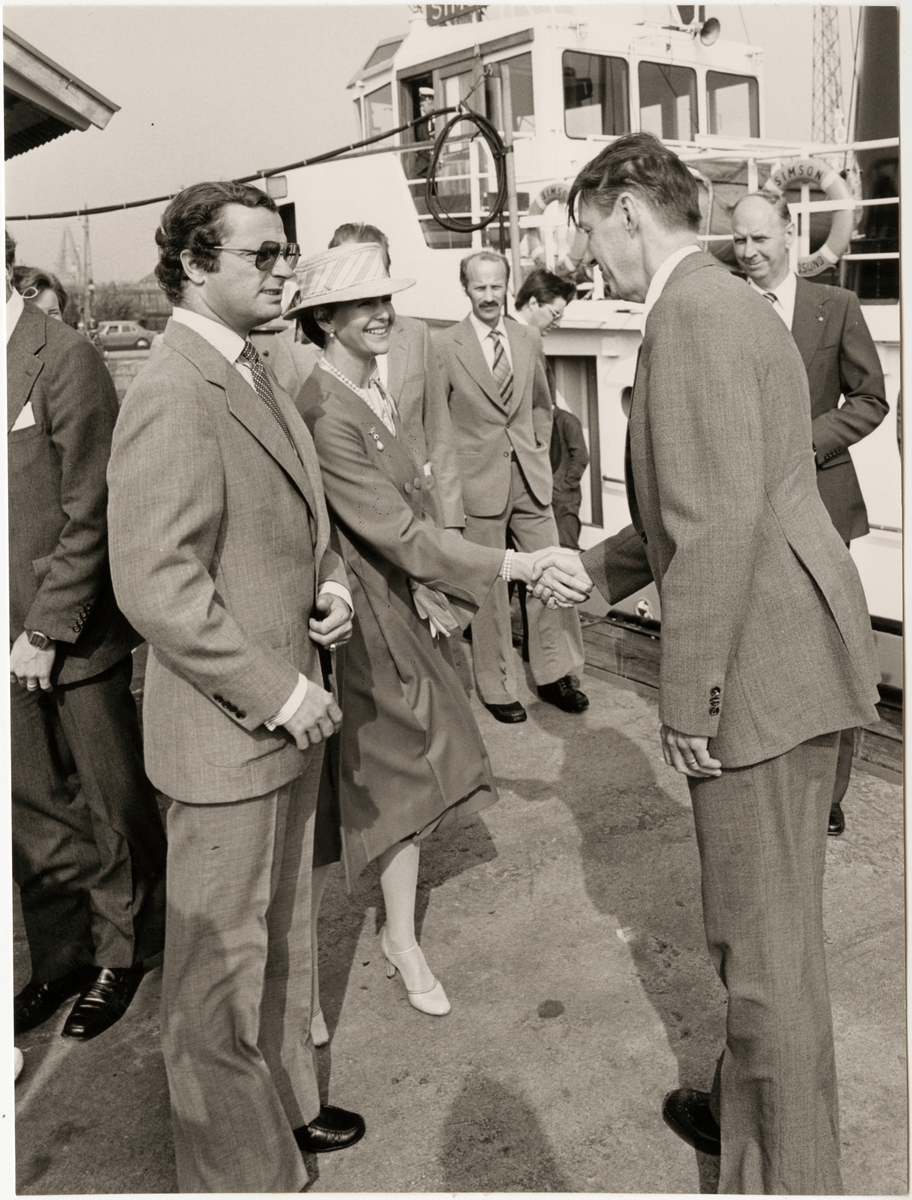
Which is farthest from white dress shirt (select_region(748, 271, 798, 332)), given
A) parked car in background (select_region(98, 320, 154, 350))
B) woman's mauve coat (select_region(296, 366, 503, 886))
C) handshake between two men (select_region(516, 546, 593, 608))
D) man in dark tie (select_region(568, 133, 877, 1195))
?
parked car in background (select_region(98, 320, 154, 350))

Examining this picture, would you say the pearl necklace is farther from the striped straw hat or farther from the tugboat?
the tugboat

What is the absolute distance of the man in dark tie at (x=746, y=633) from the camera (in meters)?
2.07

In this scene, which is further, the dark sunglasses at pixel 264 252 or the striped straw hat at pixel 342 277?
the striped straw hat at pixel 342 277

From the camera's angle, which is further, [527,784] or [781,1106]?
[527,784]

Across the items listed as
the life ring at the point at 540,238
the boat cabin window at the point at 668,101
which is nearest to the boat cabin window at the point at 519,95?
the boat cabin window at the point at 668,101

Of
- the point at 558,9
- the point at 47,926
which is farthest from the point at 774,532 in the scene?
the point at 558,9

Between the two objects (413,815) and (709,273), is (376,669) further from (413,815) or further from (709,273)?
(709,273)

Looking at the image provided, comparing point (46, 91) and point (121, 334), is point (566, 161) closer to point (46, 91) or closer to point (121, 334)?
point (46, 91)

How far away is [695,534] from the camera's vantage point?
6.79ft

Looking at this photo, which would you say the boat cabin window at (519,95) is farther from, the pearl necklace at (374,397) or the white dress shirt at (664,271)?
the white dress shirt at (664,271)

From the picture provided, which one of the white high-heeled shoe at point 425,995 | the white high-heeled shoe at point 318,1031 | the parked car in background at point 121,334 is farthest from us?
the parked car in background at point 121,334

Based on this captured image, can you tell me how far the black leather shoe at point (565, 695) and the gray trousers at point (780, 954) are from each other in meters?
3.37

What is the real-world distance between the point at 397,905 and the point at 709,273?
6.48 ft

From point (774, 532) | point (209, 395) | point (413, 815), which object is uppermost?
point (209, 395)
